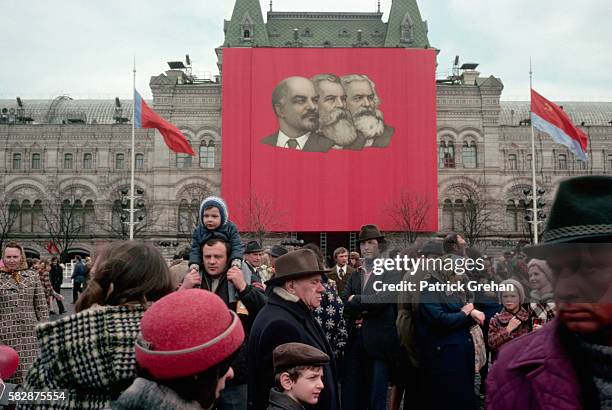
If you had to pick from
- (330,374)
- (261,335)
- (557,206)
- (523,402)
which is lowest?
(330,374)

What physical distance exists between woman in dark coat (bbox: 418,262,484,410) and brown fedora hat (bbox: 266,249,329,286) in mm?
1471

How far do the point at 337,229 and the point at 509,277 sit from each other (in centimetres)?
3265

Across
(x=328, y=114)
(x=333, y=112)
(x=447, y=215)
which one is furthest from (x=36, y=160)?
(x=447, y=215)

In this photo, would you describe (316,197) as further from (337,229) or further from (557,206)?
(557,206)

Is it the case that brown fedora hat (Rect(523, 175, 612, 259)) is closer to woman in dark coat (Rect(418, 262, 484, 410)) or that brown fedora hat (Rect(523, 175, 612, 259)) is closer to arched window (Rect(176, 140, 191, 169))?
woman in dark coat (Rect(418, 262, 484, 410))

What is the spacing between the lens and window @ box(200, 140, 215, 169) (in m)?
44.1

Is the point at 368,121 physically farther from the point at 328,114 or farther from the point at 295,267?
the point at 295,267

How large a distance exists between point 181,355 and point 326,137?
37.2 m

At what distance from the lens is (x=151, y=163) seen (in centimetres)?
4547

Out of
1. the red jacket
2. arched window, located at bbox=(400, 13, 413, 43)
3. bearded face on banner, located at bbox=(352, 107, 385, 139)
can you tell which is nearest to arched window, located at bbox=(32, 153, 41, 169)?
bearded face on banner, located at bbox=(352, 107, 385, 139)

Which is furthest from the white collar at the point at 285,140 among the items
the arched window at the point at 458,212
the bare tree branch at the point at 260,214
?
the arched window at the point at 458,212

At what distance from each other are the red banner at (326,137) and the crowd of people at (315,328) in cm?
3064

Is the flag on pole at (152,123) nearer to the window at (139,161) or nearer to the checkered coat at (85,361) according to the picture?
the window at (139,161)

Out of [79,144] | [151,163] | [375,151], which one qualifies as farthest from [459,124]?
[79,144]
